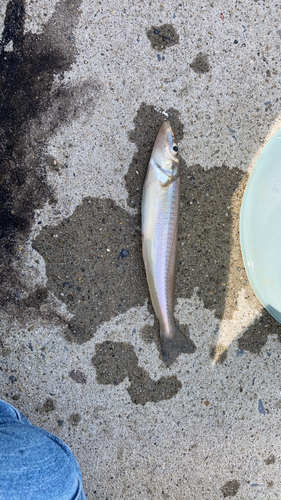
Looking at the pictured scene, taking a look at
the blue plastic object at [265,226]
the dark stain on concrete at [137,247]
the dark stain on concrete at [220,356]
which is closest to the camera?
the blue plastic object at [265,226]

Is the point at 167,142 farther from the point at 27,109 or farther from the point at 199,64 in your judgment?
the point at 27,109

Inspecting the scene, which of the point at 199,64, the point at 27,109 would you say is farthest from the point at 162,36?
the point at 27,109

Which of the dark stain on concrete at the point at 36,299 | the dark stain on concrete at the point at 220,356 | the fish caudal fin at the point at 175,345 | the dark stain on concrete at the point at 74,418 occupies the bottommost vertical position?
the dark stain on concrete at the point at 220,356

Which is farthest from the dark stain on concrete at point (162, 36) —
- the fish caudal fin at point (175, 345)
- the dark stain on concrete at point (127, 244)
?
the fish caudal fin at point (175, 345)

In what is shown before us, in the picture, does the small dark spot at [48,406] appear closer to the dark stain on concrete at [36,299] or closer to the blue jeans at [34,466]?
the blue jeans at [34,466]

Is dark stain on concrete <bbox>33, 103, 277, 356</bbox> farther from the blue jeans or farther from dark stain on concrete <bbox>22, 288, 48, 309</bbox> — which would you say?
the blue jeans

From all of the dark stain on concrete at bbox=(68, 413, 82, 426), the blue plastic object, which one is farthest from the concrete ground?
the blue plastic object

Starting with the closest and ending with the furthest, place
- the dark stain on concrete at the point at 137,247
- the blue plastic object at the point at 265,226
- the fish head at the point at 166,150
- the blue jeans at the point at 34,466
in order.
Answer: the blue jeans at the point at 34,466 < the blue plastic object at the point at 265,226 < the fish head at the point at 166,150 < the dark stain on concrete at the point at 137,247

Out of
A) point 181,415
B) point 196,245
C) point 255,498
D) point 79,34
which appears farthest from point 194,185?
point 255,498
